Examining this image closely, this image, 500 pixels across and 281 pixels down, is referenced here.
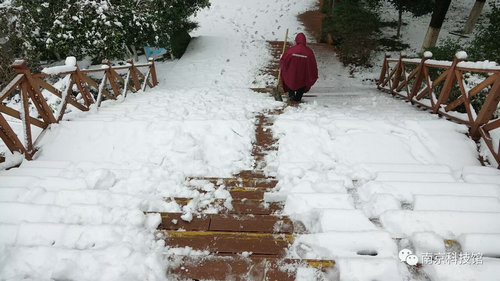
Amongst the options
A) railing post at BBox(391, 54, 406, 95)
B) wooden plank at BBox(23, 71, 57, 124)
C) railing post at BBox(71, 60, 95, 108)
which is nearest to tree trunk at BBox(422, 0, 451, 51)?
railing post at BBox(391, 54, 406, 95)

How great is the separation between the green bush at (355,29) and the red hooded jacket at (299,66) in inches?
208

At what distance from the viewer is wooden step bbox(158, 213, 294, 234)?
2162mm

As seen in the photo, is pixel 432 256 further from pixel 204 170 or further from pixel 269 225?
pixel 204 170

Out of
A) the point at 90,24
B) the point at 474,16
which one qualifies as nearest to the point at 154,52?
the point at 90,24

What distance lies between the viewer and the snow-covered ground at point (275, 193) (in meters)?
1.78

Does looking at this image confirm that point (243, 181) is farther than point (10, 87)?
No

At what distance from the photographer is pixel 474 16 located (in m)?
10.7

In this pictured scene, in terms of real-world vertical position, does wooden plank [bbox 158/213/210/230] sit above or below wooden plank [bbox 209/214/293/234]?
below

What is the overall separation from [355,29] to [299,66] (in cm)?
555

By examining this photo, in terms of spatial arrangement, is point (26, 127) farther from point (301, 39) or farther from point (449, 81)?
point (449, 81)

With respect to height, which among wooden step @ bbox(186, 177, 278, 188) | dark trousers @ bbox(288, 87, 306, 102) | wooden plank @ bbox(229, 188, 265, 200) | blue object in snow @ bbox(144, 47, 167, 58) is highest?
wooden plank @ bbox(229, 188, 265, 200)

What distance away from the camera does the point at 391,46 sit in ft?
36.5

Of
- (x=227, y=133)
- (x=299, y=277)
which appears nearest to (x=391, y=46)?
(x=227, y=133)

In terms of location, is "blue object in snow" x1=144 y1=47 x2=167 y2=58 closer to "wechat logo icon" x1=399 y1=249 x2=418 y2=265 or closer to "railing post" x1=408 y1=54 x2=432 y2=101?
"railing post" x1=408 y1=54 x2=432 y2=101
